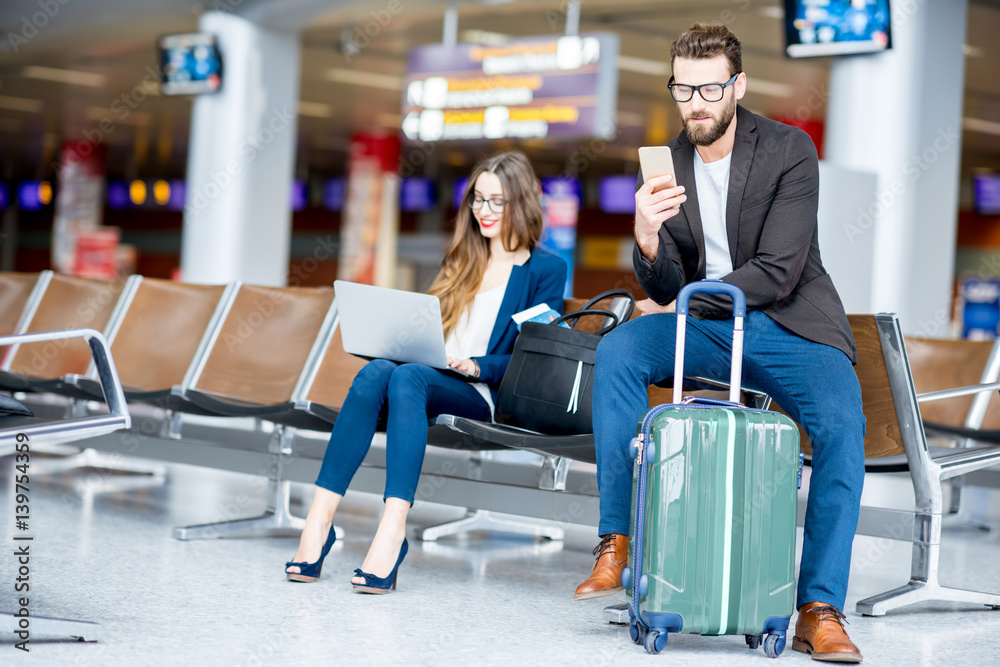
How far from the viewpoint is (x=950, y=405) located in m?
4.18

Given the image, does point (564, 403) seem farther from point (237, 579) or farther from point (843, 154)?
point (843, 154)

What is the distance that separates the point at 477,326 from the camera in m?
2.96

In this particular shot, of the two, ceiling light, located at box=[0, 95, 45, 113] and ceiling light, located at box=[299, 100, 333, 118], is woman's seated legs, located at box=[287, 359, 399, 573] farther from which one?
ceiling light, located at box=[0, 95, 45, 113]

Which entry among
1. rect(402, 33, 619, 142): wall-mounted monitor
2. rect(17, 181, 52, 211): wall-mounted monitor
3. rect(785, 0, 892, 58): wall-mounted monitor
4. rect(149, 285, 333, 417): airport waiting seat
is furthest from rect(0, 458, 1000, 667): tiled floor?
rect(17, 181, 52, 211): wall-mounted monitor

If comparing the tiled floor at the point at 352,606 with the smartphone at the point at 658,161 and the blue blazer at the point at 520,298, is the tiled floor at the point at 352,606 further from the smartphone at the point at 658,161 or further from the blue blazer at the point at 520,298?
the smartphone at the point at 658,161

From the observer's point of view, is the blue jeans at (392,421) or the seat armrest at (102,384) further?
the blue jeans at (392,421)

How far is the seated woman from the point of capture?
2547 mm

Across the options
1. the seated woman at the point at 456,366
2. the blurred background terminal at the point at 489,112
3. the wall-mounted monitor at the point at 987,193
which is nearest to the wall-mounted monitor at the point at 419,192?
the blurred background terminal at the point at 489,112

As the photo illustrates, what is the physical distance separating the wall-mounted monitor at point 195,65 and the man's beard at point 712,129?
5226mm

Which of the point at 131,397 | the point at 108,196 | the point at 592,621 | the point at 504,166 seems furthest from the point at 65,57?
the point at 108,196

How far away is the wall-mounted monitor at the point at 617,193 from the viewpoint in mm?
14719

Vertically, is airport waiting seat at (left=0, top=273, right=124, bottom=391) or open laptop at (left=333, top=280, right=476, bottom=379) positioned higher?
open laptop at (left=333, top=280, right=476, bottom=379)

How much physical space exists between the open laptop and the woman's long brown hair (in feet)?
0.94

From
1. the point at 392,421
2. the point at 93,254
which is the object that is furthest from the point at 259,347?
the point at 93,254
